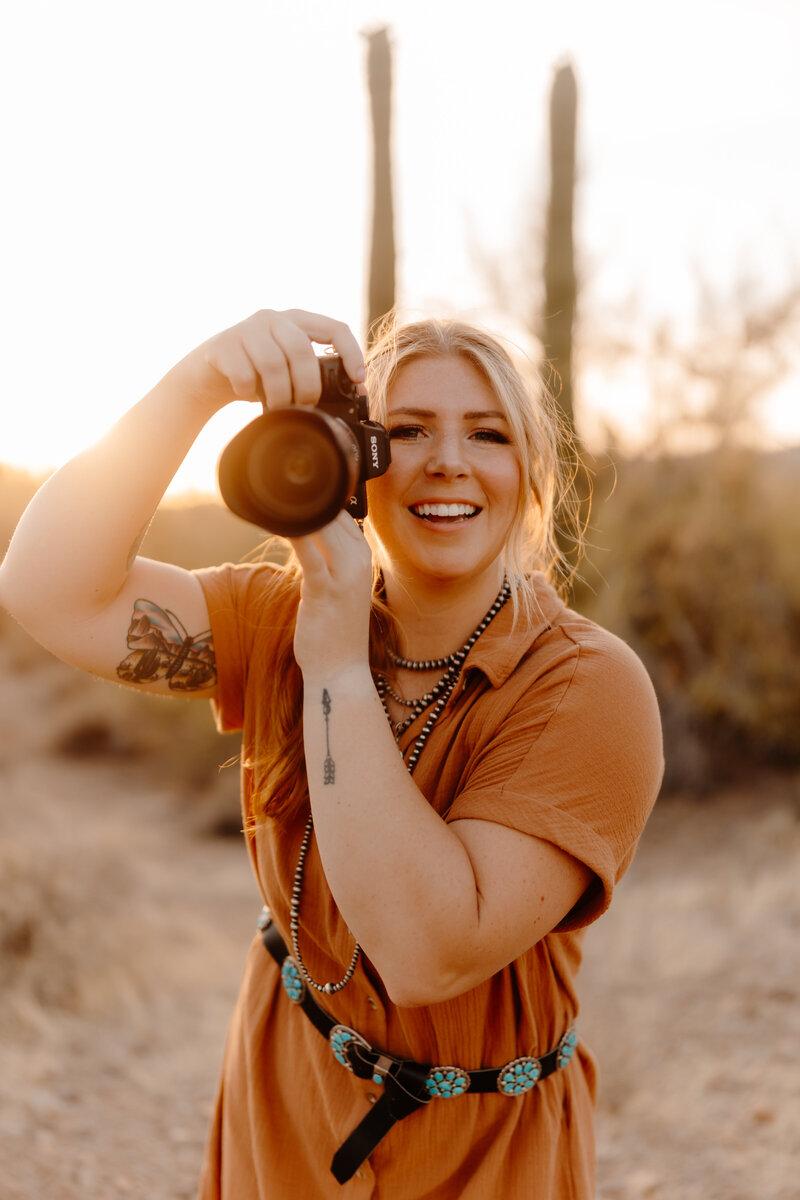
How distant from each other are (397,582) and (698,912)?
13.0 feet

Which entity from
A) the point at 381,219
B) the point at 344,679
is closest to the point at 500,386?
the point at 344,679

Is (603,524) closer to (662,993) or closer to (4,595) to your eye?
(662,993)

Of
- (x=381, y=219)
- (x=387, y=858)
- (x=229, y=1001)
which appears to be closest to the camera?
Answer: (x=387, y=858)

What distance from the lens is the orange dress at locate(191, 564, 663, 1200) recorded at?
3.51 ft

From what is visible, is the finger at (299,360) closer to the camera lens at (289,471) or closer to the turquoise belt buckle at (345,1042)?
the camera lens at (289,471)

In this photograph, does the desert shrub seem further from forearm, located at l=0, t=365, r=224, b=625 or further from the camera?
the camera

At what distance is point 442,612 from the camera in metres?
1.37

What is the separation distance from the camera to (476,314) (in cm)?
147

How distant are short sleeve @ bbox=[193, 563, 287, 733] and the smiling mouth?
0.26 meters

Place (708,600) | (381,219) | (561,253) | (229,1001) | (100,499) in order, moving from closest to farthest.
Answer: (100,499) → (229,1001) → (381,219) → (561,253) → (708,600)

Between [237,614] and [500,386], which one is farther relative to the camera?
[237,614]

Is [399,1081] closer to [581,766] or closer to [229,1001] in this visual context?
[581,766]

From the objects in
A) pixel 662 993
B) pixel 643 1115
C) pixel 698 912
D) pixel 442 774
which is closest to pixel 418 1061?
pixel 442 774

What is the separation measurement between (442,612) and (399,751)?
1.12 ft
